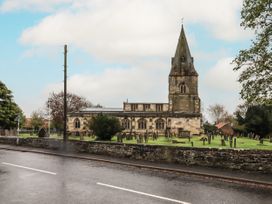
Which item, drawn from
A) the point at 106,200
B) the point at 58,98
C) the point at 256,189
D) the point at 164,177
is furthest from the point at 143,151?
the point at 58,98

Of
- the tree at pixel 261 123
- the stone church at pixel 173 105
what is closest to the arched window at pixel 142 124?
the stone church at pixel 173 105

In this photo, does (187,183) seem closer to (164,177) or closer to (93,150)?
(164,177)

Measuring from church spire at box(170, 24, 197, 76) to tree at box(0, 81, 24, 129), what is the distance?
34062 millimetres

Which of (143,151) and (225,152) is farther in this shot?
(143,151)

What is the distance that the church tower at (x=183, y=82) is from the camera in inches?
2916

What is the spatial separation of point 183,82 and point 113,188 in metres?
64.7

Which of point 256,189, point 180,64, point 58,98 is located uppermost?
point 180,64

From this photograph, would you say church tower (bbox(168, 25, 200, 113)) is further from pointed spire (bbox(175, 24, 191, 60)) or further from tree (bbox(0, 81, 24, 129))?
tree (bbox(0, 81, 24, 129))

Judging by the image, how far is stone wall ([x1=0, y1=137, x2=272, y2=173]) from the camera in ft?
48.3

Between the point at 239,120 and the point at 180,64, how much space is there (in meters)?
17.1

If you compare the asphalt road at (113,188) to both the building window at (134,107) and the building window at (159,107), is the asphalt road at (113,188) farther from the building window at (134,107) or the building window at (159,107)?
the building window at (159,107)

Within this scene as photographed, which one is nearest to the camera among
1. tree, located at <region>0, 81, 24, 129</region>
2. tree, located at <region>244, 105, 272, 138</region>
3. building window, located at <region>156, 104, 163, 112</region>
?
tree, located at <region>244, 105, 272, 138</region>

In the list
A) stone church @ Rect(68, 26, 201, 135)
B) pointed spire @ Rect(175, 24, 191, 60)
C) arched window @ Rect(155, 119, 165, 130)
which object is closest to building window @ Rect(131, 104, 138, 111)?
stone church @ Rect(68, 26, 201, 135)

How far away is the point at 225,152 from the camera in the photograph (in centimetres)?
1580
